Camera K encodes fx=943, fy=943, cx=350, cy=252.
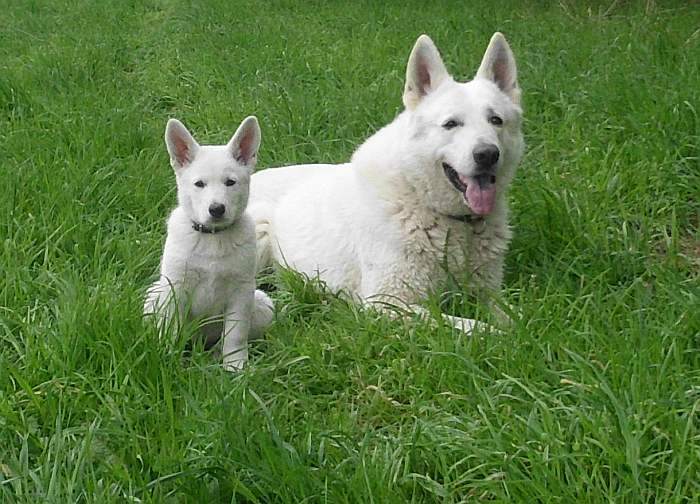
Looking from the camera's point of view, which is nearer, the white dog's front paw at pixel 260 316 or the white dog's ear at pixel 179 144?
the white dog's ear at pixel 179 144

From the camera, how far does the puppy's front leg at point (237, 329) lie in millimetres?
3652

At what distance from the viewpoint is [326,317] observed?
4113 millimetres

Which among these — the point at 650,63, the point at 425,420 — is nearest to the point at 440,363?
the point at 425,420

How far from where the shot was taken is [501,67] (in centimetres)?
453

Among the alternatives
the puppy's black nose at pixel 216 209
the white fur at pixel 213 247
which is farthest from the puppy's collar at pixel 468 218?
the puppy's black nose at pixel 216 209

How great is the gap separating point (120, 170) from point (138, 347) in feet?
7.67

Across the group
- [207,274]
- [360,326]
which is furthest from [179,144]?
[360,326]

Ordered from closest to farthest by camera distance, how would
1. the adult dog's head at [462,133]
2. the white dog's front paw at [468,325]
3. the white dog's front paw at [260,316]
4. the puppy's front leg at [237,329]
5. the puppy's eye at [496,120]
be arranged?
the white dog's front paw at [468,325], the puppy's front leg at [237,329], the white dog's front paw at [260,316], the adult dog's head at [462,133], the puppy's eye at [496,120]

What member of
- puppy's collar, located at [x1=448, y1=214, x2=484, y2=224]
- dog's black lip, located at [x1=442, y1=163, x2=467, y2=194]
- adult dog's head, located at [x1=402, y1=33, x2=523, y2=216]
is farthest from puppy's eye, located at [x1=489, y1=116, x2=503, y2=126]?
puppy's collar, located at [x1=448, y1=214, x2=484, y2=224]

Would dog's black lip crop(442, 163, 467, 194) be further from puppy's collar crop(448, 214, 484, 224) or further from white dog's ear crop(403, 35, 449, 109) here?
white dog's ear crop(403, 35, 449, 109)

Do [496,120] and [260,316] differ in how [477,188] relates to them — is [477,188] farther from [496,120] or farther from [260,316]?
[260,316]

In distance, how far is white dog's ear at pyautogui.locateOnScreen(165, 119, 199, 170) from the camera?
3711 millimetres

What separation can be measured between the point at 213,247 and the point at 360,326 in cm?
66

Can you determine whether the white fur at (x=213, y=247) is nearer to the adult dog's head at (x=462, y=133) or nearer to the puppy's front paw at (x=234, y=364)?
the puppy's front paw at (x=234, y=364)
